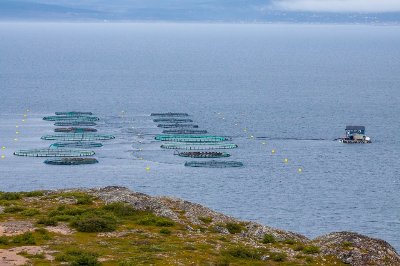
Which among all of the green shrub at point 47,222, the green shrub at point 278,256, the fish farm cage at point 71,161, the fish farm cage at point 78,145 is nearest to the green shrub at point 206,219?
the green shrub at point 278,256

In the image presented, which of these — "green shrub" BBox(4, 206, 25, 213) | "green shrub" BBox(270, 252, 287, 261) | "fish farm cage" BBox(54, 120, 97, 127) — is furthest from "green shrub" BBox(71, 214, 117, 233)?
"fish farm cage" BBox(54, 120, 97, 127)

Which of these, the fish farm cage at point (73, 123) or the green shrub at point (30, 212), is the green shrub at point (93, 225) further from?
the fish farm cage at point (73, 123)

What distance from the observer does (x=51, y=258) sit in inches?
1886

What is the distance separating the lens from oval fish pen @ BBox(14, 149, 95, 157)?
466ft

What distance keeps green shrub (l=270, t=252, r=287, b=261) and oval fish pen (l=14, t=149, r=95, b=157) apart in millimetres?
93785

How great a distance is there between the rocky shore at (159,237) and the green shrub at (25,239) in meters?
0.30

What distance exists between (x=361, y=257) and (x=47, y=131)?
11527 centimetres

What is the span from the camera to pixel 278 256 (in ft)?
166

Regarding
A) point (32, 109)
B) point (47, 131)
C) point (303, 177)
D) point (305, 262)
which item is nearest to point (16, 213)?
point (305, 262)

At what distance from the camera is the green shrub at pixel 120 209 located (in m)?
57.9

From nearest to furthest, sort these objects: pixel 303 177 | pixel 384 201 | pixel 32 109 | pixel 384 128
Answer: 1. pixel 384 201
2. pixel 303 177
3. pixel 384 128
4. pixel 32 109

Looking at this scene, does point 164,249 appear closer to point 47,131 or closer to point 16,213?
point 16,213

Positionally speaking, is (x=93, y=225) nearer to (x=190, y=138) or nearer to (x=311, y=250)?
(x=311, y=250)

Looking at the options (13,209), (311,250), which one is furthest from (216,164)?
(311,250)
